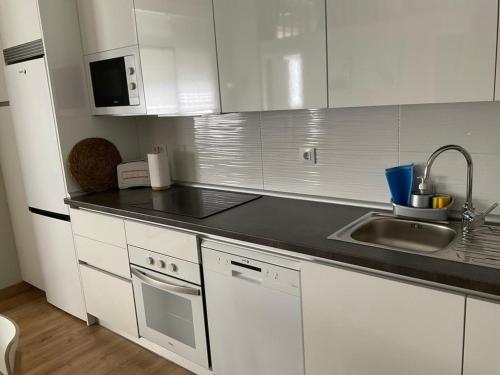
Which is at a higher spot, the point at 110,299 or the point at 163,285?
the point at 163,285

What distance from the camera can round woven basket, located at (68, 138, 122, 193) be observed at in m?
2.62

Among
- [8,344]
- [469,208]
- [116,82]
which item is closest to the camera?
[8,344]

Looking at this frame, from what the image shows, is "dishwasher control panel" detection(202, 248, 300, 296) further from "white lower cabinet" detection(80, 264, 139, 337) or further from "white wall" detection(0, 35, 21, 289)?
"white wall" detection(0, 35, 21, 289)

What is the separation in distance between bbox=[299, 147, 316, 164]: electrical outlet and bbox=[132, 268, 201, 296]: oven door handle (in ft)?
2.70

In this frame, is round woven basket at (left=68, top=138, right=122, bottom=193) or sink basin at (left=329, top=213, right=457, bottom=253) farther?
round woven basket at (left=68, top=138, right=122, bottom=193)

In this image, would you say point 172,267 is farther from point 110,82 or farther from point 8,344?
point 110,82

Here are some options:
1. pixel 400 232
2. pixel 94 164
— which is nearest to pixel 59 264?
pixel 94 164

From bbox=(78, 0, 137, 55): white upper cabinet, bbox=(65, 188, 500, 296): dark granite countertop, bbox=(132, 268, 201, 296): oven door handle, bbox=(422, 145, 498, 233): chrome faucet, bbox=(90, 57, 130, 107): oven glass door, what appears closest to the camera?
bbox=(65, 188, 500, 296): dark granite countertop

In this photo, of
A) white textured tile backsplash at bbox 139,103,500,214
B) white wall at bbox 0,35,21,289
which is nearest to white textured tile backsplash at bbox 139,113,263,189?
white textured tile backsplash at bbox 139,103,500,214

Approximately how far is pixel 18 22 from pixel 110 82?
710mm

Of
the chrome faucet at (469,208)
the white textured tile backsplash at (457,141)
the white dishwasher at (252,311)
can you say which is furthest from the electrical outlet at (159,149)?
the chrome faucet at (469,208)

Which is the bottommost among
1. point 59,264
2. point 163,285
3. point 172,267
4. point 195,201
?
point 59,264

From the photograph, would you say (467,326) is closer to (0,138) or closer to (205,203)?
(205,203)

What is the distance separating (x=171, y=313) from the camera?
2152 millimetres
